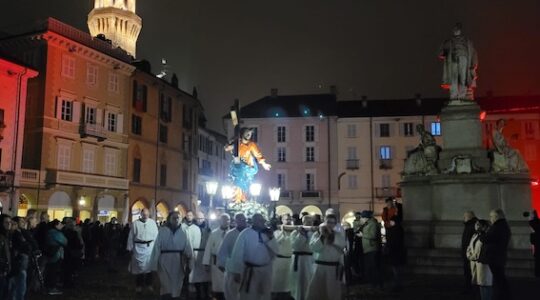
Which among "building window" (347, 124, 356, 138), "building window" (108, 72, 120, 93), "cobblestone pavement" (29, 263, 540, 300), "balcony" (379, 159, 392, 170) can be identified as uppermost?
"building window" (108, 72, 120, 93)

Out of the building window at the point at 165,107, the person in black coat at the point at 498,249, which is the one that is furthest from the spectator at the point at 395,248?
the building window at the point at 165,107

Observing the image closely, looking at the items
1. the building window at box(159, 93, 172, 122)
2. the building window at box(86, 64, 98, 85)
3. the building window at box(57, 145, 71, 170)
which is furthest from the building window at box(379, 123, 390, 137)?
the building window at box(57, 145, 71, 170)

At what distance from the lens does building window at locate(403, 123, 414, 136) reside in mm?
57531

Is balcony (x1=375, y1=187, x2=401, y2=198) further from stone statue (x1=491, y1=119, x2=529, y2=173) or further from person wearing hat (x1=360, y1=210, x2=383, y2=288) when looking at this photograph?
person wearing hat (x1=360, y1=210, x2=383, y2=288)

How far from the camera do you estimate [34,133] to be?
119 ft

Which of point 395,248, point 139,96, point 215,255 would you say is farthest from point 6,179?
point 395,248

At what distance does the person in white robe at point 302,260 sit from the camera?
38.1ft

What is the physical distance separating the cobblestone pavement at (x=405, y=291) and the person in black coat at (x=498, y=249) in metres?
1.47

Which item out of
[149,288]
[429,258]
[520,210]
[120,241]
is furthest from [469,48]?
[120,241]

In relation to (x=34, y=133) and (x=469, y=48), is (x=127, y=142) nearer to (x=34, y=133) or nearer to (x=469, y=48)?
(x=34, y=133)

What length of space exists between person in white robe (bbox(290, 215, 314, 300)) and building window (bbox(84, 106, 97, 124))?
101 feet

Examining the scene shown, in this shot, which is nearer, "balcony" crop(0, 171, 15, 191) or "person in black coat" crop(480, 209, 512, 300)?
"person in black coat" crop(480, 209, 512, 300)

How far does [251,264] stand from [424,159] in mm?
9501

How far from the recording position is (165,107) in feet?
163
